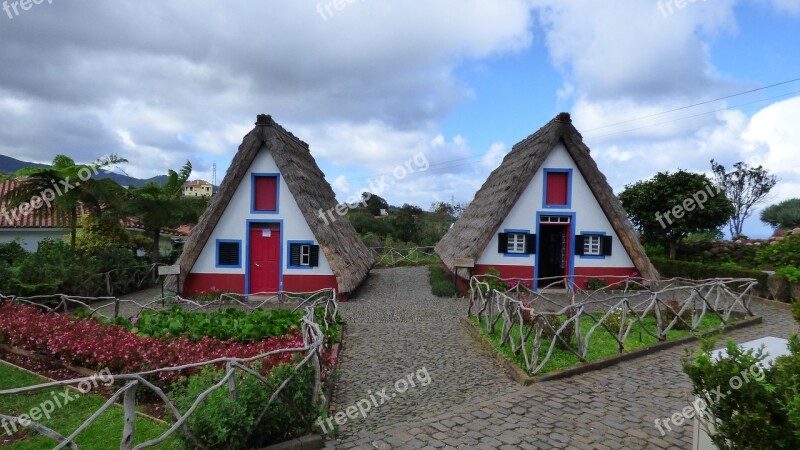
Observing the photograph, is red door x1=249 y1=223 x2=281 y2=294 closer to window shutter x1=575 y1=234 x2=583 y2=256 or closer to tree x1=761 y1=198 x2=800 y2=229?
window shutter x1=575 y1=234 x2=583 y2=256

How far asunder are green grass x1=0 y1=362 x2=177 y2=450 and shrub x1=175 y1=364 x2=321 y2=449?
1.20 feet

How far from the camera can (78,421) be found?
520 centimetres

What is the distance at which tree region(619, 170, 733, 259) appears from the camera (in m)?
17.7

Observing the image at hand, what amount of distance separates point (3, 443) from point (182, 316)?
3.65 meters

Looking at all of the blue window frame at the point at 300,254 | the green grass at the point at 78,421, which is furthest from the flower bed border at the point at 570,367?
the blue window frame at the point at 300,254

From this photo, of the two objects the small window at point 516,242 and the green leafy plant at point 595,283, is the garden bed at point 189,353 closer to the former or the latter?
the small window at point 516,242

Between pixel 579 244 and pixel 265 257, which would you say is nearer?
pixel 265 257

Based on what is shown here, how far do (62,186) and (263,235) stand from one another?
6323 mm

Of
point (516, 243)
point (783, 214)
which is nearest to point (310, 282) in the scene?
point (516, 243)

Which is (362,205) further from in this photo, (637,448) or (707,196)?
(637,448)

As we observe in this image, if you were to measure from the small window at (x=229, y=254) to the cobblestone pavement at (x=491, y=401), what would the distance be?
6372 mm

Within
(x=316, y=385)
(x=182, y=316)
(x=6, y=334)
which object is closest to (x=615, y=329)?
(x=316, y=385)

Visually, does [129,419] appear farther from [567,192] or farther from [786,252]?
[786,252]

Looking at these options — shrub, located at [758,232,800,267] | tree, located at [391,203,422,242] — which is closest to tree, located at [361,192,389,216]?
tree, located at [391,203,422,242]
